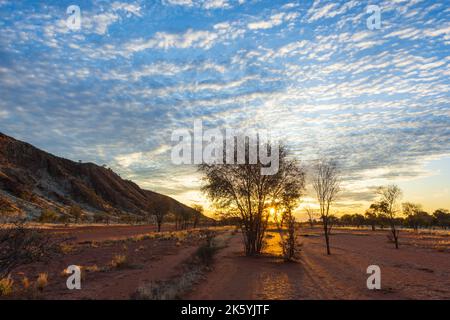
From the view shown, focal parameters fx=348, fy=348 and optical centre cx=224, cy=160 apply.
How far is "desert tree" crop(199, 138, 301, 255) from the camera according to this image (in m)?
24.8

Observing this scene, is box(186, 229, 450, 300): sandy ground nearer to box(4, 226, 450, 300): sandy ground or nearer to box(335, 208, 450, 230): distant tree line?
box(4, 226, 450, 300): sandy ground

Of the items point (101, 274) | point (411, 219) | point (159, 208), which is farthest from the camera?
point (411, 219)

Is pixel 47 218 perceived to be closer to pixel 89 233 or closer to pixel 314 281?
pixel 89 233

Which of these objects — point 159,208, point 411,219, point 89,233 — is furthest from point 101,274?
point 411,219

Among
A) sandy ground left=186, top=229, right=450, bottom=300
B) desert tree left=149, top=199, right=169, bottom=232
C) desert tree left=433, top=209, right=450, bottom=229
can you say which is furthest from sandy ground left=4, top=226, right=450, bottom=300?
desert tree left=433, top=209, right=450, bottom=229

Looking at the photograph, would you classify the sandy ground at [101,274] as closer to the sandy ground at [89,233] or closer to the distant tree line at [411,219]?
the sandy ground at [89,233]

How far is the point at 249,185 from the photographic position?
24.9m

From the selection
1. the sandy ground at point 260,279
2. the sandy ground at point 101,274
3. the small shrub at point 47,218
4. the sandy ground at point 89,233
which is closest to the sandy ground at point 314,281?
the sandy ground at point 260,279

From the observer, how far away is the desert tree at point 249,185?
24844 mm
